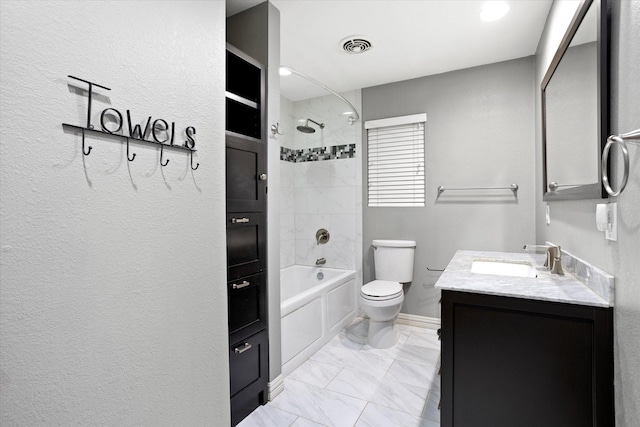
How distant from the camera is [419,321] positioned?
321 centimetres

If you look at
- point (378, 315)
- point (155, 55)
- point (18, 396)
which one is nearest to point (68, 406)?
point (18, 396)

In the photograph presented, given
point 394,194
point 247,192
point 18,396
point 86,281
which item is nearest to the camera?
point 18,396

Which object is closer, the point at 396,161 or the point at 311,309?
the point at 311,309

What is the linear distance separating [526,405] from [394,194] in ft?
7.51

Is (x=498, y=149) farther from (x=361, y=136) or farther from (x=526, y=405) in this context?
(x=526, y=405)

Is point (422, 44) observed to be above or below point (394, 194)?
above

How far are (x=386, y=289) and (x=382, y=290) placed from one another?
0.05 m

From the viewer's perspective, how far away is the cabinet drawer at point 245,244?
1.77m

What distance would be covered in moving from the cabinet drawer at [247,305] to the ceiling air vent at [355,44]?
1876mm

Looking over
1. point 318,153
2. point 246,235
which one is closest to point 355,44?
point 318,153

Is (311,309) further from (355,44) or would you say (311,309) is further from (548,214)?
(355,44)

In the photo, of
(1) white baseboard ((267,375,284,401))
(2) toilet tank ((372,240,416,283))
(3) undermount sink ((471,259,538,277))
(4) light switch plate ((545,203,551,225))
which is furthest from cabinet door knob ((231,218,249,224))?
(4) light switch plate ((545,203,551,225))

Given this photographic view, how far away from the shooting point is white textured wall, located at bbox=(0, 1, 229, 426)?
779mm

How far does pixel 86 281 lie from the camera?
0.90 metres
